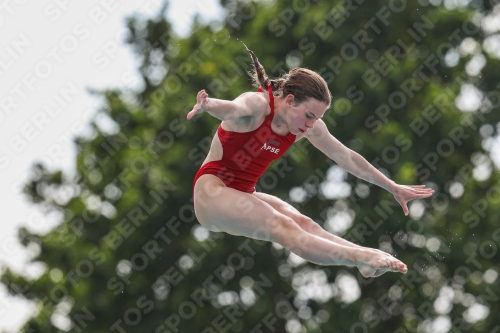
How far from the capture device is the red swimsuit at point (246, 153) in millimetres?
5770

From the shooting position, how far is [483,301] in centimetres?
1414

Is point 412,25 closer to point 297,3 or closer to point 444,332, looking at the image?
point 297,3

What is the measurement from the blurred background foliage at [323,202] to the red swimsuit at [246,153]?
291 inches

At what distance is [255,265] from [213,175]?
8116 mm

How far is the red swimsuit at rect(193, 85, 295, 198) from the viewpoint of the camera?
5770 mm

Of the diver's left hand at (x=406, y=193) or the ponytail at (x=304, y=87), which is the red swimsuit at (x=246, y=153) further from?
the diver's left hand at (x=406, y=193)

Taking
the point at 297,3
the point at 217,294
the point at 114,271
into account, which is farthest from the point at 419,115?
the point at 114,271

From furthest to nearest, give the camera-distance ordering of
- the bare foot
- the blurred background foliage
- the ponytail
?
the blurred background foliage
the ponytail
the bare foot

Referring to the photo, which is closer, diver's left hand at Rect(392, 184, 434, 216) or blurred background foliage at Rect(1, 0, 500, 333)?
diver's left hand at Rect(392, 184, 434, 216)

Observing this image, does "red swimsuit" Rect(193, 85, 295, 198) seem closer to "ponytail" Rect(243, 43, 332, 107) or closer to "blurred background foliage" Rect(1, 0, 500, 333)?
"ponytail" Rect(243, 43, 332, 107)

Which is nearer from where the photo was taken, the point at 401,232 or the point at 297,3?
the point at 401,232

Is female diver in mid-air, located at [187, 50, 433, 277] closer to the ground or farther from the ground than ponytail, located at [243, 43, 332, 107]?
closer to the ground

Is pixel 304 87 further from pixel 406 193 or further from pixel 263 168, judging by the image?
pixel 406 193

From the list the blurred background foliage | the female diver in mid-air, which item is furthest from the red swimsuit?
the blurred background foliage
